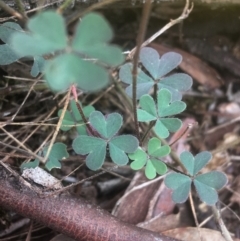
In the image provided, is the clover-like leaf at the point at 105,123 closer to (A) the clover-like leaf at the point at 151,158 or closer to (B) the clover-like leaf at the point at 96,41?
(A) the clover-like leaf at the point at 151,158

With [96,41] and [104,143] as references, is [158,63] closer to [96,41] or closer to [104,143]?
[104,143]

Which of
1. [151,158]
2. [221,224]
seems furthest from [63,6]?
[221,224]

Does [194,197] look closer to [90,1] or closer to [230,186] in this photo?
[230,186]

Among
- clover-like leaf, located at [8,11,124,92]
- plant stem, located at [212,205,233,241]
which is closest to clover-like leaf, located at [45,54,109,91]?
clover-like leaf, located at [8,11,124,92]

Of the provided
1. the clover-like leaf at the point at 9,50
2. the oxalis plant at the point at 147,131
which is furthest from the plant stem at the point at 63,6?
the clover-like leaf at the point at 9,50

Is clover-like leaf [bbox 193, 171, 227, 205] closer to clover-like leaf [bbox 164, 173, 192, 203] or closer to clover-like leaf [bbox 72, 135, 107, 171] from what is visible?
clover-like leaf [bbox 164, 173, 192, 203]
